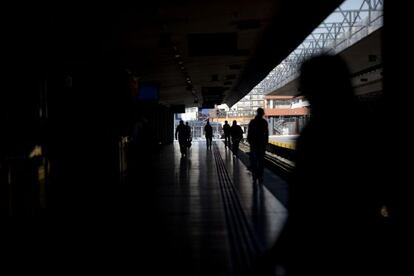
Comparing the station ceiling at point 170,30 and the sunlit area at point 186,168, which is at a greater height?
the station ceiling at point 170,30

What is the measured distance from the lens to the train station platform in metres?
4.12

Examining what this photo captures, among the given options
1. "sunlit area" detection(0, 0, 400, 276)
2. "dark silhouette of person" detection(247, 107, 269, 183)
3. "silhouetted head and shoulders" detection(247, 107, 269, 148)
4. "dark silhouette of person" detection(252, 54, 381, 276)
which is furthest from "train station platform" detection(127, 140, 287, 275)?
"dark silhouette of person" detection(252, 54, 381, 276)

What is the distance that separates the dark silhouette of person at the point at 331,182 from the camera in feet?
5.33

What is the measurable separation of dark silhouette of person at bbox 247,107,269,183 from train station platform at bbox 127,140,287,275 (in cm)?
33

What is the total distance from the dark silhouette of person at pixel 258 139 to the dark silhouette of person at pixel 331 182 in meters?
8.12

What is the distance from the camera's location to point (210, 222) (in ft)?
19.1

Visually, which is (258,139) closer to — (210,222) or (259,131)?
(259,131)

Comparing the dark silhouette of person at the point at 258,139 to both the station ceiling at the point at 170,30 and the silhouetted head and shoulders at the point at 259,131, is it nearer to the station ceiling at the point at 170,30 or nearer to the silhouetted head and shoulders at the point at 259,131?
the silhouetted head and shoulders at the point at 259,131

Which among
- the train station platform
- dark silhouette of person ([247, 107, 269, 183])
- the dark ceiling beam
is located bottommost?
the train station platform

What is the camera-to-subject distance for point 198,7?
→ 745 cm

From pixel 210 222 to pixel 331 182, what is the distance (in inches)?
170

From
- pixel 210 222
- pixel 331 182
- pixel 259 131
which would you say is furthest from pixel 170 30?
pixel 331 182

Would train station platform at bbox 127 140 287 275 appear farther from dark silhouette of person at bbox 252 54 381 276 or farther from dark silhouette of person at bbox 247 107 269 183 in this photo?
dark silhouette of person at bbox 252 54 381 276

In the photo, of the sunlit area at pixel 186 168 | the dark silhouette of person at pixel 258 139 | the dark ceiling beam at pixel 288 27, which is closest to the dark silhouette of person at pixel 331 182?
the sunlit area at pixel 186 168
